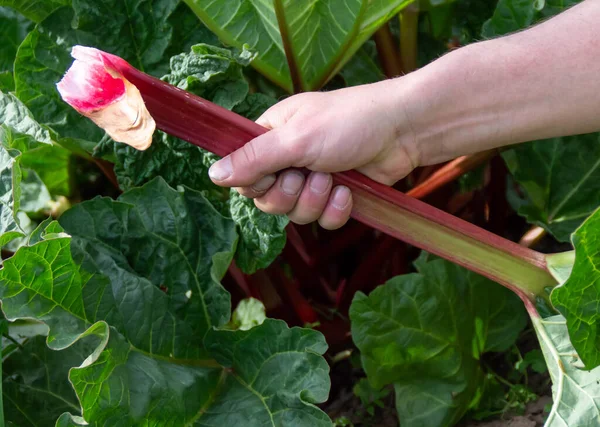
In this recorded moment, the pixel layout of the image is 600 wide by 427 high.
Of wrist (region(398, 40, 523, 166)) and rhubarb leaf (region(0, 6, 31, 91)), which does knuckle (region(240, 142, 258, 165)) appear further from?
rhubarb leaf (region(0, 6, 31, 91))

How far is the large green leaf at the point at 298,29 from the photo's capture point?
4.06 ft

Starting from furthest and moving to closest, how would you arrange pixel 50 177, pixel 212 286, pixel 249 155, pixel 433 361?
pixel 50 177 → pixel 433 361 → pixel 212 286 → pixel 249 155

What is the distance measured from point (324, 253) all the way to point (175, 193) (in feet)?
1.41

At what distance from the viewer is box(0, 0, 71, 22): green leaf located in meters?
1.32

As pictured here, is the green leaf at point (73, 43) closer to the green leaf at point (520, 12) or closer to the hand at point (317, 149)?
the hand at point (317, 149)

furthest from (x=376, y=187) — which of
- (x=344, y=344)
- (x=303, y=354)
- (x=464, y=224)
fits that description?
(x=344, y=344)

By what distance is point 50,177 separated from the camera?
1522mm

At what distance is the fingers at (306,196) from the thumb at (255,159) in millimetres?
52

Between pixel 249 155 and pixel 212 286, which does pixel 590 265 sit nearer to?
pixel 249 155

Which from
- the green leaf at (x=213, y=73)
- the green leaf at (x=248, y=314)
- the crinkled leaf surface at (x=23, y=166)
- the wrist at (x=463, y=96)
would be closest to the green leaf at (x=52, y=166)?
the crinkled leaf surface at (x=23, y=166)

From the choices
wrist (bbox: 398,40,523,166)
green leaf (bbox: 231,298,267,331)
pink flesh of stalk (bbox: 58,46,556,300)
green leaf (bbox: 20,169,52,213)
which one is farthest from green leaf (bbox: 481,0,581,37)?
green leaf (bbox: 20,169,52,213)

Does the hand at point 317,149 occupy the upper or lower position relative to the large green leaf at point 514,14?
lower

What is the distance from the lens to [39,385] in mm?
1218

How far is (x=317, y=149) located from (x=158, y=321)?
39 centimetres
